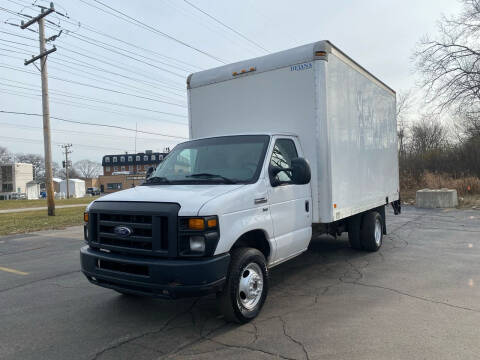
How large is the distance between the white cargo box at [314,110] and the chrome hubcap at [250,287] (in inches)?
63.3

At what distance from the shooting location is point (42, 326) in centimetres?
436

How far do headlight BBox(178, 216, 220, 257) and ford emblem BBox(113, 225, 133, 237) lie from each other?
602 mm

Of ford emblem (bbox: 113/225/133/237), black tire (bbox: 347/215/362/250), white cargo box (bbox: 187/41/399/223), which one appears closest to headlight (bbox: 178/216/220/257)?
ford emblem (bbox: 113/225/133/237)

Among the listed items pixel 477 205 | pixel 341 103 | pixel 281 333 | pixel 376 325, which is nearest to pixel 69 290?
pixel 281 333

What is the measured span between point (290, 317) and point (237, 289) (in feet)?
2.63

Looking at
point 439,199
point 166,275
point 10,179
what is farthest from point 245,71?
point 10,179

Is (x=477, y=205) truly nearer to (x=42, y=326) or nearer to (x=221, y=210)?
(x=221, y=210)

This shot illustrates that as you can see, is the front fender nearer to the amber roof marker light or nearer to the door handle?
the door handle

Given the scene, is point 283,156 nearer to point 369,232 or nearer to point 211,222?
point 211,222

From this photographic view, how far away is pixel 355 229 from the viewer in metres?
7.50

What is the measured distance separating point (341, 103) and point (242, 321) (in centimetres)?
374

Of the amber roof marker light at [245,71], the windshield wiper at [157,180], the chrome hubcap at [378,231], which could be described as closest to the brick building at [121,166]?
the chrome hubcap at [378,231]

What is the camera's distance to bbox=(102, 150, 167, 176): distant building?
94.1 m

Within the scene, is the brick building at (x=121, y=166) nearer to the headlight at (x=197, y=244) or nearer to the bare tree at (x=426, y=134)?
the bare tree at (x=426, y=134)
